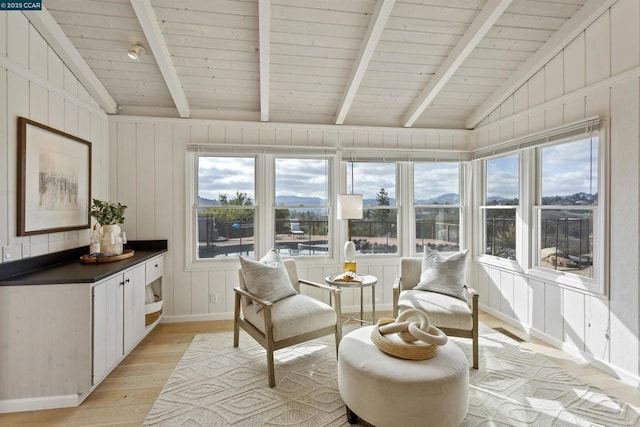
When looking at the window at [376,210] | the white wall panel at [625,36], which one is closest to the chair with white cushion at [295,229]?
the window at [376,210]

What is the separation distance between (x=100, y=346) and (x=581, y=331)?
3.88m

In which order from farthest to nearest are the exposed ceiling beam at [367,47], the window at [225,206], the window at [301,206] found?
1. the window at [301,206]
2. the window at [225,206]
3. the exposed ceiling beam at [367,47]

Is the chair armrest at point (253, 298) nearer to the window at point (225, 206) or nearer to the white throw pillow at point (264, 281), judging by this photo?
the white throw pillow at point (264, 281)

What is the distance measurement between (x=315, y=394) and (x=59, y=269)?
7.11 feet

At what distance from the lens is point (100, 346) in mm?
2271

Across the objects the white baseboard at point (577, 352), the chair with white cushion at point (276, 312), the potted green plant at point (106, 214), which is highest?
the potted green plant at point (106, 214)

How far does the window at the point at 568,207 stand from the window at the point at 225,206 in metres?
3.19

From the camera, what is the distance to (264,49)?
2.77 meters

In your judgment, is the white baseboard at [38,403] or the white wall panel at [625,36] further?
the white wall panel at [625,36]

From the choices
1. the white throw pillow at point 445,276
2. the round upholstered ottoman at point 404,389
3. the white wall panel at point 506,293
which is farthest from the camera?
the white wall panel at point 506,293

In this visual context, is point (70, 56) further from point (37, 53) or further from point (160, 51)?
point (160, 51)

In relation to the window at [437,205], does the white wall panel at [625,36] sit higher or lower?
higher

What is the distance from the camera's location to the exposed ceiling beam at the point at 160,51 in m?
2.39

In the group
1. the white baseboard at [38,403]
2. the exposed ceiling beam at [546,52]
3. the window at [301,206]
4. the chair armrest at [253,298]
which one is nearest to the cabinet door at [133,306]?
the white baseboard at [38,403]
